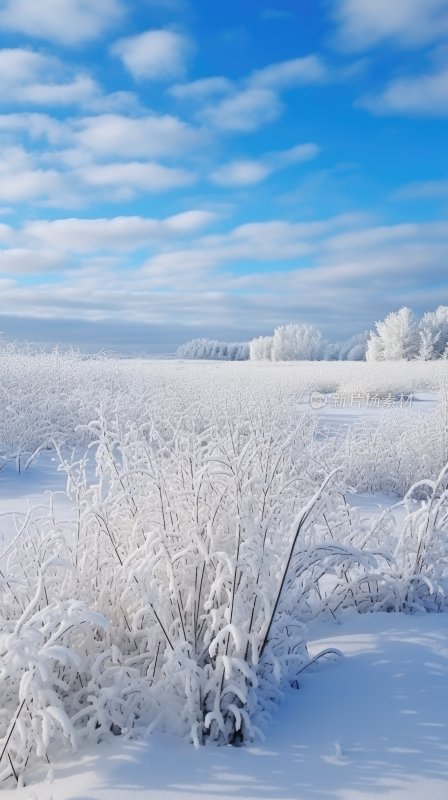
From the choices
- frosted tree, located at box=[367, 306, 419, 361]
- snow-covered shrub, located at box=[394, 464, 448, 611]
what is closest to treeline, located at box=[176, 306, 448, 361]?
frosted tree, located at box=[367, 306, 419, 361]

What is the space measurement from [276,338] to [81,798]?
47035mm

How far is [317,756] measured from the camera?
181 cm

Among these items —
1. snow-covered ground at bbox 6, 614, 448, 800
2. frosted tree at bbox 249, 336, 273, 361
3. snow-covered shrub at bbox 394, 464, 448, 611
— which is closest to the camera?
snow-covered ground at bbox 6, 614, 448, 800

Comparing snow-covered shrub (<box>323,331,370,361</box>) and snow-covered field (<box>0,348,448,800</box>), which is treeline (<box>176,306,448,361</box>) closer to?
snow-covered shrub (<box>323,331,370,361</box>)

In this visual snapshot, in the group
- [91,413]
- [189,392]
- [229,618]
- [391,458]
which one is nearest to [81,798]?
[229,618]

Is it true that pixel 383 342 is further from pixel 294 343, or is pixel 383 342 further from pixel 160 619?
pixel 160 619

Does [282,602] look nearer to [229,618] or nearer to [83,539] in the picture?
[229,618]

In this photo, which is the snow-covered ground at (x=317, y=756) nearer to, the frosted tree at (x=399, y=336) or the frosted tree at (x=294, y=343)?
the frosted tree at (x=399, y=336)

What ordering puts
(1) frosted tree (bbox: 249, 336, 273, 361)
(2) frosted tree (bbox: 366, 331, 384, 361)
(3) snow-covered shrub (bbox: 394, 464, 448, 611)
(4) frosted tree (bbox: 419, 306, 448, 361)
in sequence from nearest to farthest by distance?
(3) snow-covered shrub (bbox: 394, 464, 448, 611) < (4) frosted tree (bbox: 419, 306, 448, 361) < (2) frosted tree (bbox: 366, 331, 384, 361) < (1) frosted tree (bbox: 249, 336, 273, 361)

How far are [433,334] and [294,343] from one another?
35.1 feet

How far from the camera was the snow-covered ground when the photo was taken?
5.51 ft

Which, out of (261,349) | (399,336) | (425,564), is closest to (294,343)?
(261,349)

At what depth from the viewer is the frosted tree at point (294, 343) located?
47.5 meters

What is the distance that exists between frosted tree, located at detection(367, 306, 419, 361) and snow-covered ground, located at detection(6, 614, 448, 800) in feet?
130
